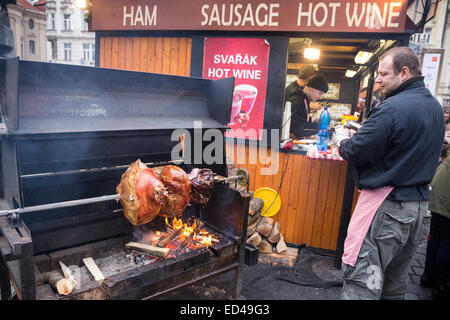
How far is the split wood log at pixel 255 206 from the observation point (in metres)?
4.53

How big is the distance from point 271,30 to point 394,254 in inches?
129

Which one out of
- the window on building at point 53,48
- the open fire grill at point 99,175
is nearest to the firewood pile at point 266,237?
the open fire grill at point 99,175

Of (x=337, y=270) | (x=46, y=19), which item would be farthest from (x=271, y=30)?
(x=46, y=19)

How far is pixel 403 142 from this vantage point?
2408 mm

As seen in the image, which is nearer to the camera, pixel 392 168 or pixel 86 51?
pixel 392 168

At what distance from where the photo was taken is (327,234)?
4.63m

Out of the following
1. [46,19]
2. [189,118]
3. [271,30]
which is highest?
[46,19]

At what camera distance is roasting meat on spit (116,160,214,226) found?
2521mm

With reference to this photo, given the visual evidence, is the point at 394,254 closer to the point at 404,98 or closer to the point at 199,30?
the point at 404,98

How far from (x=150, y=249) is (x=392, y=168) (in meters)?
2.16

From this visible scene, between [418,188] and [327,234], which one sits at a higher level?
[418,188]

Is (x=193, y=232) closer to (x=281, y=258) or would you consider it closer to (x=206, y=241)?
(x=206, y=241)

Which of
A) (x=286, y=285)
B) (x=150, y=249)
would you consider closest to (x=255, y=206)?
(x=286, y=285)

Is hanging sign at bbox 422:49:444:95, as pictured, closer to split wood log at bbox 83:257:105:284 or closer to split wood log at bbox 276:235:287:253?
split wood log at bbox 276:235:287:253
